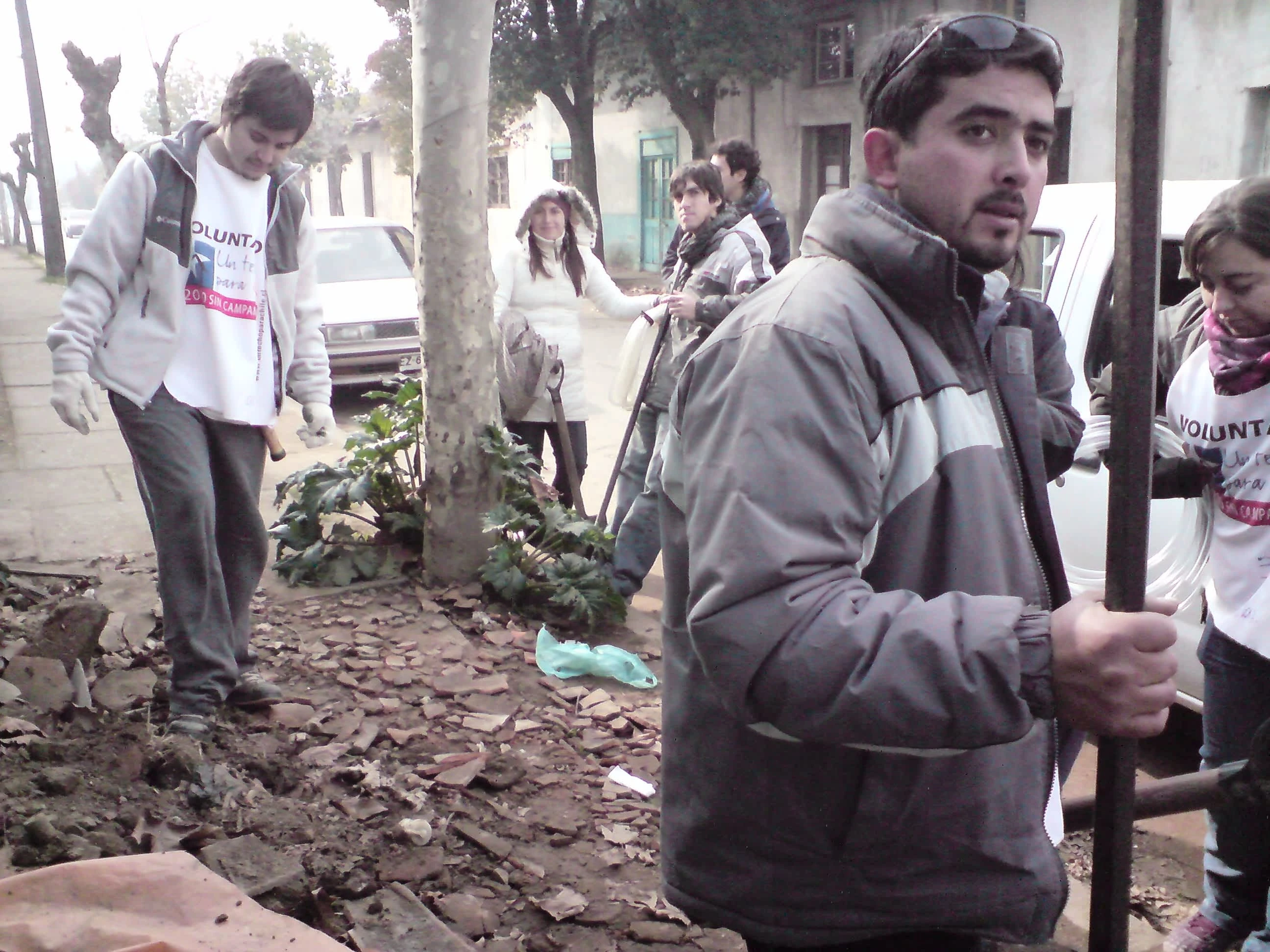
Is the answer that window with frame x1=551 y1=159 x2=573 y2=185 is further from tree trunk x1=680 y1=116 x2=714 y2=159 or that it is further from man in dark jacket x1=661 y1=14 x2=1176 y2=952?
man in dark jacket x1=661 y1=14 x2=1176 y2=952

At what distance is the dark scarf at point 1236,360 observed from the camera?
257 centimetres

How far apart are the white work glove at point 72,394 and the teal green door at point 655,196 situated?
74.6 ft

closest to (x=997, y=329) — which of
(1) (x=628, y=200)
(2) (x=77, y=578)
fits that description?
(2) (x=77, y=578)

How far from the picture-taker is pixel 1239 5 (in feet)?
46.7

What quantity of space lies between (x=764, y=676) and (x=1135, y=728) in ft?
1.27

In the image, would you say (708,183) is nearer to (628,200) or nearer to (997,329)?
(997,329)

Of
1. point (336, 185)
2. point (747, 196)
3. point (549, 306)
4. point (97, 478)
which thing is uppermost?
point (336, 185)

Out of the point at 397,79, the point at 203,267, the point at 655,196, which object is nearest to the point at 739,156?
the point at 203,267

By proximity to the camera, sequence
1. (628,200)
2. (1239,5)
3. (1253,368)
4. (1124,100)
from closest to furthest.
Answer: (1124,100)
(1253,368)
(1239,5)
(628,200)

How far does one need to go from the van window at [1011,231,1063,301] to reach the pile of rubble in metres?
2.02

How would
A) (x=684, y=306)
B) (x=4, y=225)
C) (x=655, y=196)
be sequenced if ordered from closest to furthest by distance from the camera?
(x=684, y=306), (x=655, y=196), (x=4, y=225)

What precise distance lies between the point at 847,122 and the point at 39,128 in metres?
17.1

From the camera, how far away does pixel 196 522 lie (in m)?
3.71

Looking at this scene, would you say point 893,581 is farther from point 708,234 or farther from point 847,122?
point 847,122
